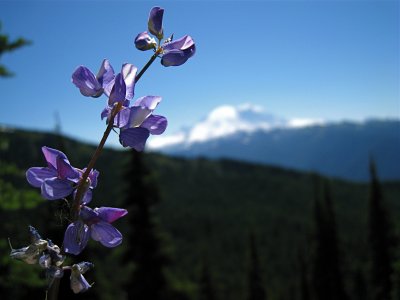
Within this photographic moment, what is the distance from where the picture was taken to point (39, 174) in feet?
4.21

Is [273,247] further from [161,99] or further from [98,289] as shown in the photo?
[161,99]

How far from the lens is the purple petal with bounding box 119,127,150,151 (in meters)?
1.28

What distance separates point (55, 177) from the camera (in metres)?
1.25

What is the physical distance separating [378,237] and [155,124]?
40.4 meters

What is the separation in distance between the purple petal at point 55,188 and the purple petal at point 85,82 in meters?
0.28

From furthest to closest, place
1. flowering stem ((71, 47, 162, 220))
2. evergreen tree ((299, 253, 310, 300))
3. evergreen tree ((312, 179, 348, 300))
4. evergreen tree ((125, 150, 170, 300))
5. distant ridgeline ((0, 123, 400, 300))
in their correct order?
1. evergreen tree ((299, 253, 310, 300))
2. evergreen tree ((312, 179, 348, 300))
3. evergreen tree ((125, 150, 170, 300))
4. distant ridgeline ((0, 123, 400, 300))
5. flowering stem ((71, 47, 162, 220))

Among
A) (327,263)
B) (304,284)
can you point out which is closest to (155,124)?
(327,263)

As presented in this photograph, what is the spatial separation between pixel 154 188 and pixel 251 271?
2659cm

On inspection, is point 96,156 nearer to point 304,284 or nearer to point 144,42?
point 144,42

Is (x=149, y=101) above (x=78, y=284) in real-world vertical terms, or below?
above

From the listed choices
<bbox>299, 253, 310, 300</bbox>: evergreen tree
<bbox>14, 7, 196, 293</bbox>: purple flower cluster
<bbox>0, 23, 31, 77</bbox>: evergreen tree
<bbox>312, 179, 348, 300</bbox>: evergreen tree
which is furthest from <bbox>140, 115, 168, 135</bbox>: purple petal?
<bbox>299, 253, 310, 300</bbox>: evergreen tree

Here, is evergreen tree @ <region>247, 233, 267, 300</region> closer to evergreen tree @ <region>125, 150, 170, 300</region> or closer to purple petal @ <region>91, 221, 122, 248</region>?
evergreen tree @ <region>125, 150, 170, 300</region>

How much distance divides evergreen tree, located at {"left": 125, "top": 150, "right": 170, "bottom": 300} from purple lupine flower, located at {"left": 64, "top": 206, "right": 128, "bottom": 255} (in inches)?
776

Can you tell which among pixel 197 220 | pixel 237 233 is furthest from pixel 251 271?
pixel 197 220
